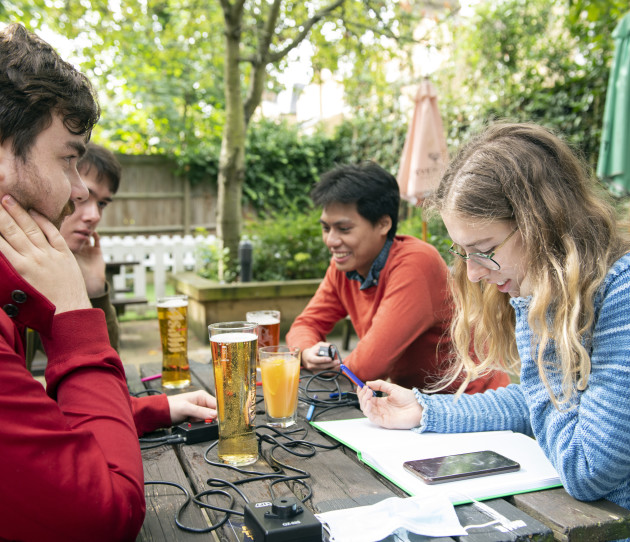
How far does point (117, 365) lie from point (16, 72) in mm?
666

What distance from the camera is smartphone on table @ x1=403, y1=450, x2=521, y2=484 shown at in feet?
4.02

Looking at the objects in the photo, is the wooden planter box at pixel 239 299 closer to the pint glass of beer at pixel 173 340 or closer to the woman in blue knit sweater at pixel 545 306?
the pint glass of beer at pixel 173 340

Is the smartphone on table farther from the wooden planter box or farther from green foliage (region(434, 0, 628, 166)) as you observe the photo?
Result: green foliage (region(434, 0, 628, 166))

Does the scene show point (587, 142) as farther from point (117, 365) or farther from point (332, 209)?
point (117, 365)

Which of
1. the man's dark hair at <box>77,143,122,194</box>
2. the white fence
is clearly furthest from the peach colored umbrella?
the white fence

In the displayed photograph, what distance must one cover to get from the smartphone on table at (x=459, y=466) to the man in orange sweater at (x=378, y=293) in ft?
3.15

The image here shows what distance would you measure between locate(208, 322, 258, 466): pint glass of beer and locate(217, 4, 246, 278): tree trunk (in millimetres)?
5160

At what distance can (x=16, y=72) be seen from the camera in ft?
4.05

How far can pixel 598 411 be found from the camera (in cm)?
126

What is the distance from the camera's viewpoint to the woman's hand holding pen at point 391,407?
1614mm

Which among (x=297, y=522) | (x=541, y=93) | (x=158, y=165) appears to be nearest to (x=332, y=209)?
(x=297, y=522)

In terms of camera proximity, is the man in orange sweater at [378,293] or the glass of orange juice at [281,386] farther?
the man in orange sweater at [378,293]

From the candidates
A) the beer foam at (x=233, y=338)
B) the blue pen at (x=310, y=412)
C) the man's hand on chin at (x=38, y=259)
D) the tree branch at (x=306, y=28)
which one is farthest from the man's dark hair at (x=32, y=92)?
the tree branch at (x=306, y=28)

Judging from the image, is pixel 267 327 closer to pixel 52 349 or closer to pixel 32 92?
pixel 52 349
